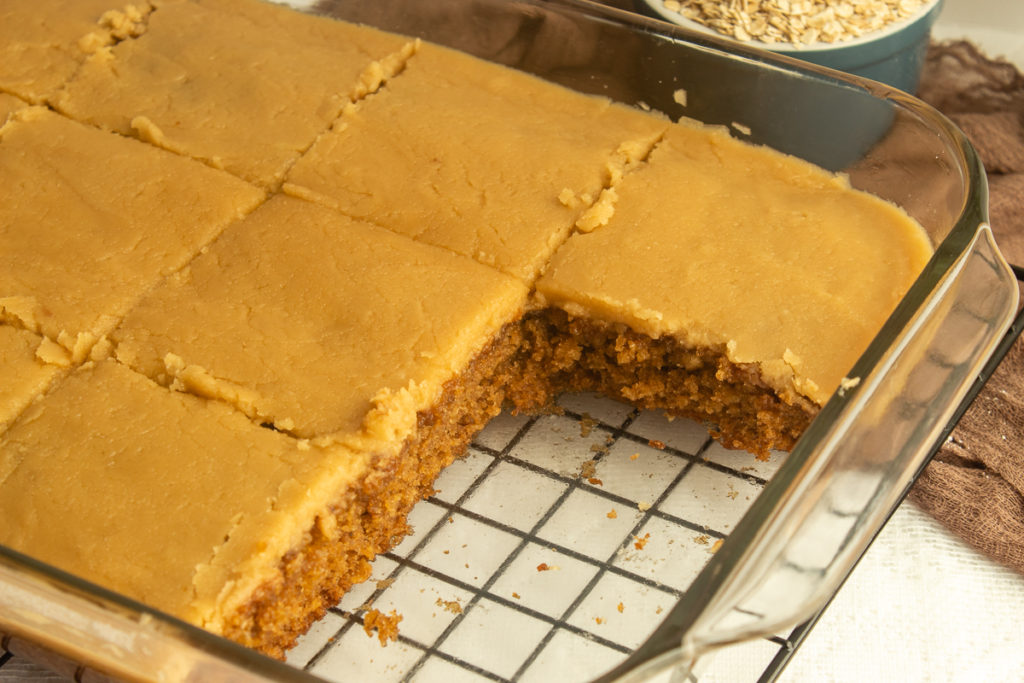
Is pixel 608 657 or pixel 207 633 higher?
pixel 207 633

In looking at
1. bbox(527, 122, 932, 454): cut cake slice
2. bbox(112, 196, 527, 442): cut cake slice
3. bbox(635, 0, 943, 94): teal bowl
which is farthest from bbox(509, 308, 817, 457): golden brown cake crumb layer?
bbox(635, 0, 943, 94): teal bowl

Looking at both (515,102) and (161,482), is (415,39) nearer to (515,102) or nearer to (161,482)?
(515,102)

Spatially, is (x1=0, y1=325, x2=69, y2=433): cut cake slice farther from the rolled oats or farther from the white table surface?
the rolled oats

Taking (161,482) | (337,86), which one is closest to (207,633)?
(161,482)

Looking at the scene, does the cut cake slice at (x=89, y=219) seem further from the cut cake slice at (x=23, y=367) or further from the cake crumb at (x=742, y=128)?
the cake crumb at (x=742, y=128)

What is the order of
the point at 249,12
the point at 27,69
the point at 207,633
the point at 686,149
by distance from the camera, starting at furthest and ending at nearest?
1. the point at 249,12
2. the point at 27,69
3. the point at 686,149
4. the point at 207,633

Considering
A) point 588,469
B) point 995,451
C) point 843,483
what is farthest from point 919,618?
point 588,469
